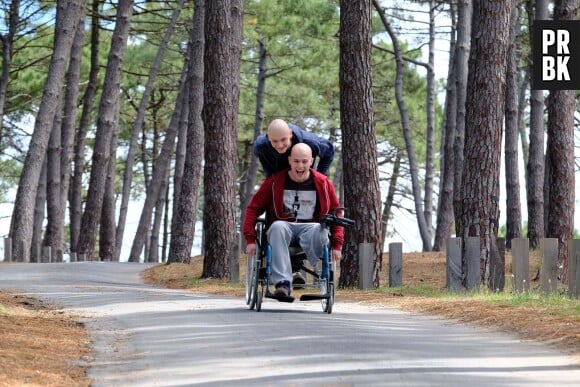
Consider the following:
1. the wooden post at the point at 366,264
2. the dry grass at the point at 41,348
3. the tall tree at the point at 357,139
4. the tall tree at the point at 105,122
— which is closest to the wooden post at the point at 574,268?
the wooden post at the point at 366,264

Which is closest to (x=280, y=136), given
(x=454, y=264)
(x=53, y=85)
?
(x=454, y=264)

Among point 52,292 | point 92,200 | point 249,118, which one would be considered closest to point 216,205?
point 52,292

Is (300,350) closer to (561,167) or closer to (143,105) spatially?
(561,167)

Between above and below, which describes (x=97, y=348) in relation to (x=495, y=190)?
below

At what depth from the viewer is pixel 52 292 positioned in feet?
58.6

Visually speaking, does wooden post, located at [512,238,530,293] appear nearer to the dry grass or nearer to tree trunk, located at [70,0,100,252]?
the dry grass

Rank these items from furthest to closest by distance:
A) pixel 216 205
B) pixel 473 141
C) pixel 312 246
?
pixel 216 205
pixel 473 141
pixel 312 246

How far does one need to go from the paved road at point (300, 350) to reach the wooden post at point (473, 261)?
252cm

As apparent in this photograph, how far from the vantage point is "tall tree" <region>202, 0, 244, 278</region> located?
22.7 metres

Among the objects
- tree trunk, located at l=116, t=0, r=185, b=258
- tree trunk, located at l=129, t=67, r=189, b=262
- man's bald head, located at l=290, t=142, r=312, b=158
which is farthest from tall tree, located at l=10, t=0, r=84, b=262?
man's bald head, located at l=290, t=142, r=312, b=158

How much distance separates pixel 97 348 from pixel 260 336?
1245mm

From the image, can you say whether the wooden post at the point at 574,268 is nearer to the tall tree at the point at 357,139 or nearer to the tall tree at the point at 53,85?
the tall tree at the point at 357,139

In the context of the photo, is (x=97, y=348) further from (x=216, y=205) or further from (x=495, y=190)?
(x=216, y=205)

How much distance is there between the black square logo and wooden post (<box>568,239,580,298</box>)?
5.44 feet
